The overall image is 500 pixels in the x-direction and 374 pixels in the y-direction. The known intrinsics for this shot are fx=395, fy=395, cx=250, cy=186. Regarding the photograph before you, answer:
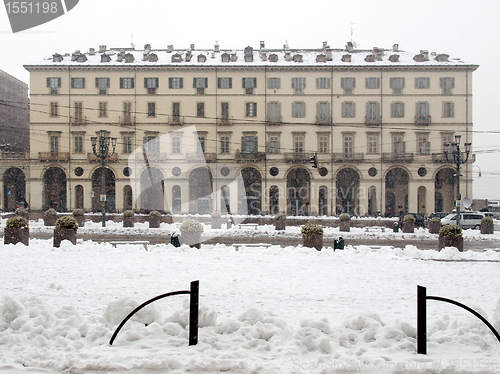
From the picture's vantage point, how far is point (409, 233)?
2456cm

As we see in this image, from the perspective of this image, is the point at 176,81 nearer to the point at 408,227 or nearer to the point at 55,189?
the point at 55,189

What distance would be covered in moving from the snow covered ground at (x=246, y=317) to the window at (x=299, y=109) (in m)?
31.4

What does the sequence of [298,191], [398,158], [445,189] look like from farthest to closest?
1. [298,191]
2. [445,189]
3. [398,158]

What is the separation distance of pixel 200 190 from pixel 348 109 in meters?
18.2

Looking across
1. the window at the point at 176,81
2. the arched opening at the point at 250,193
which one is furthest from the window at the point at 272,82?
the window at the point at 176,81

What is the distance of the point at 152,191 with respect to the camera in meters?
44.6

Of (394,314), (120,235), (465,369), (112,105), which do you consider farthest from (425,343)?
(112,105)

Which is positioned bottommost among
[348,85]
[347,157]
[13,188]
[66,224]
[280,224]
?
[280,224]

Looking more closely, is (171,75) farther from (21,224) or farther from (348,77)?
(21,224)

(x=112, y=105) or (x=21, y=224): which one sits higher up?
(x=112, y=105)

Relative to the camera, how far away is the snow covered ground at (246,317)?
194 inches

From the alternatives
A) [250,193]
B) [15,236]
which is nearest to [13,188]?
[250,193]

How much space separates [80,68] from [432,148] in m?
37.9

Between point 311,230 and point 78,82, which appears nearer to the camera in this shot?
point 311,230
